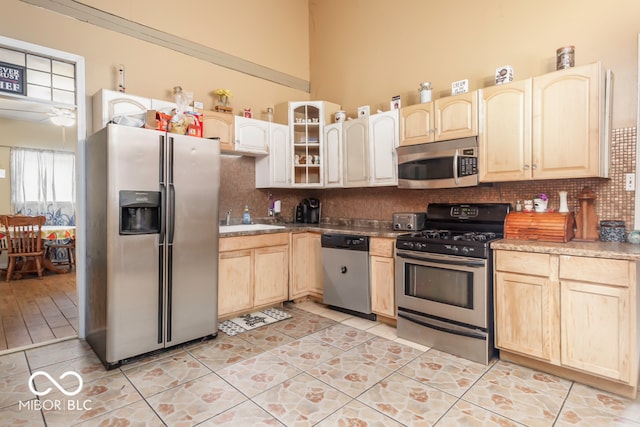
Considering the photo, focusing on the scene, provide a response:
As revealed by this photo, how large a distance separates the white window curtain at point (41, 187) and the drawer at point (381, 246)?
351 centimetres

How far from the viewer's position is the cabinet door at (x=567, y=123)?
7.79 ft

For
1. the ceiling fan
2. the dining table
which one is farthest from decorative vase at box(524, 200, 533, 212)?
the dining table

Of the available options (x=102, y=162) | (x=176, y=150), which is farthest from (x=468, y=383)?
(x=102, y=162)

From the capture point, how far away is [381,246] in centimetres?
328

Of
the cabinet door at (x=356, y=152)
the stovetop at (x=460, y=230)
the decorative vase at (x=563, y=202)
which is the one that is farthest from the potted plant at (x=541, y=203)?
the cabinet door at (x=356, y=152)

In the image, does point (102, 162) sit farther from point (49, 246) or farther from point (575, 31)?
point (575, 31)

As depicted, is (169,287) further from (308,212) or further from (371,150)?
(371,150)

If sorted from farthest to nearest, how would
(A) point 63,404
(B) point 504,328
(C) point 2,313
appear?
(C) point 2,313, (B) point 504,328, (A) point 63,404

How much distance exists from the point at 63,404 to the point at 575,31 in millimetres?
4467

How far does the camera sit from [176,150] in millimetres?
2713

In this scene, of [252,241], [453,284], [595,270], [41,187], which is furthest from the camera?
[41,187]

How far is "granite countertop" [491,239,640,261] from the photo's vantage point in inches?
80.3

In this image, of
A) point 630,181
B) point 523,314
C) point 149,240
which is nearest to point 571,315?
point 523,314

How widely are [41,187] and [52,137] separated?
2.97 ft
